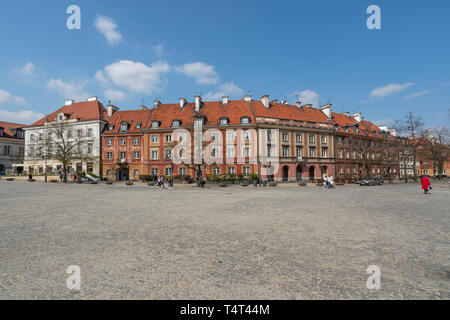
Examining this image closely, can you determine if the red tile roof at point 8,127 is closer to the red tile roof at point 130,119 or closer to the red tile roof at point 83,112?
the red tile roof at point 83,112

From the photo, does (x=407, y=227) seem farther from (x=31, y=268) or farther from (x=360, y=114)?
(x=360, y=114)

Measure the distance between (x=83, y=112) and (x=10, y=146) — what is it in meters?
25.5

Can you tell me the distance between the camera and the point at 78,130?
47062 millimetres

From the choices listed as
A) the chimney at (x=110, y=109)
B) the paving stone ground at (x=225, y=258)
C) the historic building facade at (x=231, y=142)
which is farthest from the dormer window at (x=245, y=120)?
the paving stone ground at (x=225, y=258)

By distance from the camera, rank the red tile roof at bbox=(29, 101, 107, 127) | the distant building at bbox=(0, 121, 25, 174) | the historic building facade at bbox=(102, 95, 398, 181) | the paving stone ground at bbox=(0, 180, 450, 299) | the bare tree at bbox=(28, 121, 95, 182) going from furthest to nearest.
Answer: the distant building at bbox=(0, 121, 25, 174) < the red tile roof at bbox=(29, 101, 107, 127) < the historic building facade at bbox=(102, 95, 398, 181) < the bare tree at bbox=(28, 121, 95, 182) < the paving stone ground at bbox=(0, 180, 450, 299)

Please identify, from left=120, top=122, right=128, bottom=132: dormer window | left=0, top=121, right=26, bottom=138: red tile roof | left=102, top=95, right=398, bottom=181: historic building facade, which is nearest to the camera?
left=102, top=95, right=398, bottom=181: historic building facade

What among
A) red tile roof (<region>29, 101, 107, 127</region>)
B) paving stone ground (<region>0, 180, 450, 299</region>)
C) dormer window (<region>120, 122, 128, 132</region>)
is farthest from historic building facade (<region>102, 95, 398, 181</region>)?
paving stone ground (<region>0, 180, 450, 299</region>)

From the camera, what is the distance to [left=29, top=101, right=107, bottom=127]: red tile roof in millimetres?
49619

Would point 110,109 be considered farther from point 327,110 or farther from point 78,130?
point 327,110

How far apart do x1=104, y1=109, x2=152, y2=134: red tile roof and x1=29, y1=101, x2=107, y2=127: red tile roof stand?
2531 mm

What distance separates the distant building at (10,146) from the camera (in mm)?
55844

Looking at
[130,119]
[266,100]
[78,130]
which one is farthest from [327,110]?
[78,130]

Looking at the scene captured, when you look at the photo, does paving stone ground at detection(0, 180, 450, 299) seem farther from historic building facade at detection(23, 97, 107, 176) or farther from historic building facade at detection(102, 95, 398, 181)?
historic building facade at detection(23, 97, 107, 176)
